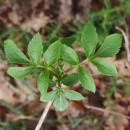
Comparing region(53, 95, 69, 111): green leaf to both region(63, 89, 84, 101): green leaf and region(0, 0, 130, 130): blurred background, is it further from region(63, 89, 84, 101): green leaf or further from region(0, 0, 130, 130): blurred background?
region(0, 0, 130, 130): blurred background

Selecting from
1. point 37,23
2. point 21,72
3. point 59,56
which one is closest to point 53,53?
point 59,56

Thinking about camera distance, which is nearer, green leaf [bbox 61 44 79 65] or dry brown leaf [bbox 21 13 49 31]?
green leaf [bbox 61 44 79 65]

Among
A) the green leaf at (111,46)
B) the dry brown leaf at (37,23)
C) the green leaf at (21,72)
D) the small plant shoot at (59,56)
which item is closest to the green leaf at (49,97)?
the small plant shoot at (59,56)

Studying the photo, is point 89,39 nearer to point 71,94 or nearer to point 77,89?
point 71,94

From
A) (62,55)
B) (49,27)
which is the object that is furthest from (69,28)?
(62,55)

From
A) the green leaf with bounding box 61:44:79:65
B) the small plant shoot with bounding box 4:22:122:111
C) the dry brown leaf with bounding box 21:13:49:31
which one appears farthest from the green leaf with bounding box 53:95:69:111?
the dry brown leaf with bounding box 21:13:49:31

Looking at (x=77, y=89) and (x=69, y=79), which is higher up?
(x=69, y=79)

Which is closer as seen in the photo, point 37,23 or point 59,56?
point 59,56
